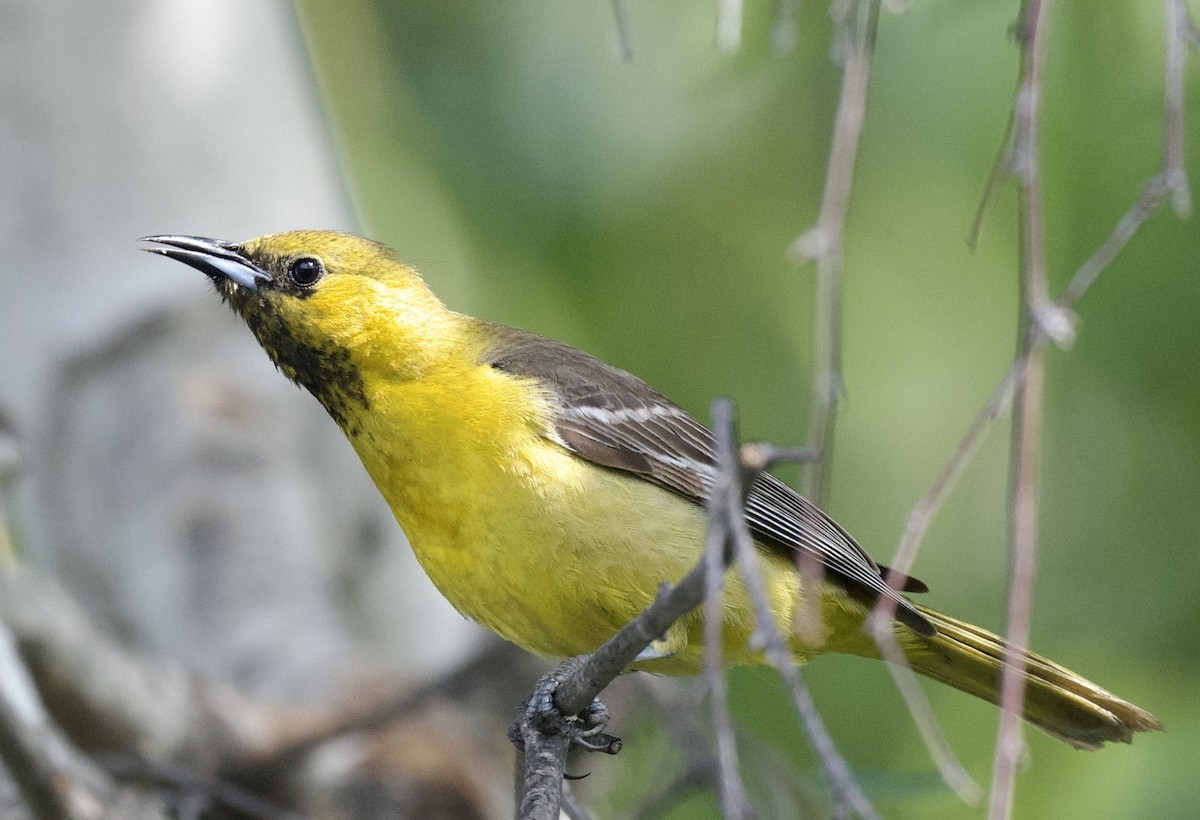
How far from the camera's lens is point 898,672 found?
2617 millimetres

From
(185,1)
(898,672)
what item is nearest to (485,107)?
(185,1)

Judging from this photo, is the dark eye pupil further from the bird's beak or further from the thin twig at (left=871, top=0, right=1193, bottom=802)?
the thin twig at (left=871, top=0, right=1193, bottom=802)

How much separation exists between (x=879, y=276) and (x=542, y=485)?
4050 mm

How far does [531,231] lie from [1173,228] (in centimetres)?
324

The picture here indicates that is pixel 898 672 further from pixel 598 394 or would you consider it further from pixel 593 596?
pixel 598 394

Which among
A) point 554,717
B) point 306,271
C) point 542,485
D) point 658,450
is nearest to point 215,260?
point 306,271

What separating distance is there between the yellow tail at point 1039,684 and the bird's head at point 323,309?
5.55 feet

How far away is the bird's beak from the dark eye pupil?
0.25 feet

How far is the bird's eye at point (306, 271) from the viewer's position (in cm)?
385

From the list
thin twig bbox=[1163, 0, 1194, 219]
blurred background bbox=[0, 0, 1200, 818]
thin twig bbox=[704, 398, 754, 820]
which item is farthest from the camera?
blurred background bbox=[0, 0, 1200, 818]

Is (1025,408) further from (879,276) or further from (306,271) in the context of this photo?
(879,276)

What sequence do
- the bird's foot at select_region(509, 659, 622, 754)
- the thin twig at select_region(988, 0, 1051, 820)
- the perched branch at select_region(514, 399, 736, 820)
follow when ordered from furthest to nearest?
the bird's foot at select_region(509, 659, 622, 754)
the perched branch at select_region(514, 399, 736, 820)
the thin twig at select_region(988, 0, 1051, 820)

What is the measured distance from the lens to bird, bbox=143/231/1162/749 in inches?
135

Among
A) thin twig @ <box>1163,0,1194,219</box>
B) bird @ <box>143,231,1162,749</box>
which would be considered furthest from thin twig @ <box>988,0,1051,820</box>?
bird @ <box>143,231,1162,749</box>
